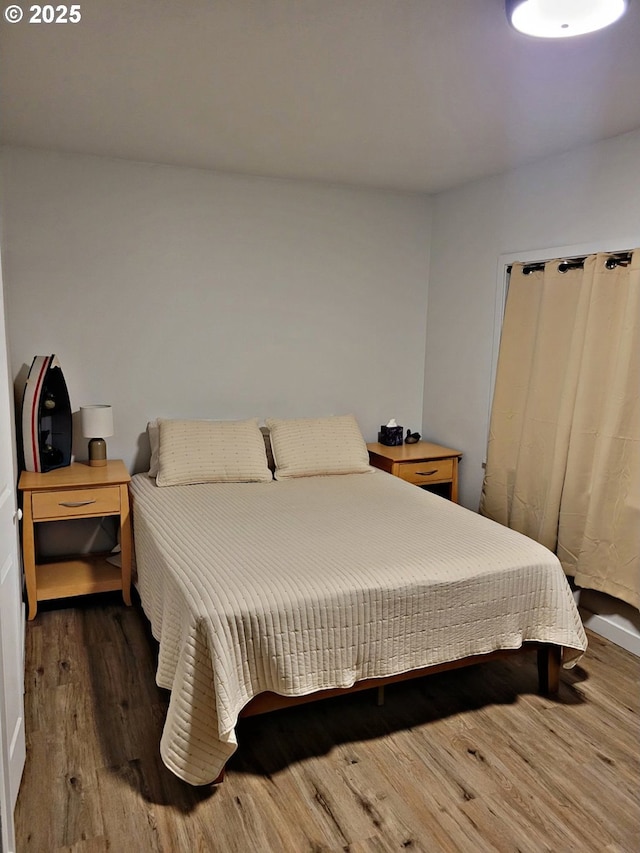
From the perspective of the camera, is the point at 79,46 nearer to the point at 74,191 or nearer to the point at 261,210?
the point at 74,191

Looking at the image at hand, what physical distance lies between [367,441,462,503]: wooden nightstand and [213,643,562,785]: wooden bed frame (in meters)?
1.64

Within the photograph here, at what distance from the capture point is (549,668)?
2.69 metres

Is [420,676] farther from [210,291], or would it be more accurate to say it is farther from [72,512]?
[210,291]

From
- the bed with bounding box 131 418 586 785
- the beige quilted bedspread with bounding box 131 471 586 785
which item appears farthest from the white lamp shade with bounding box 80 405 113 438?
the beige quilted bedspread with bounding box 131 471 586 785

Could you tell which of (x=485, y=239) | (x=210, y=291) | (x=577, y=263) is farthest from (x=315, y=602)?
(x=485, y=239)

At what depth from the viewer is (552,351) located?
352cm

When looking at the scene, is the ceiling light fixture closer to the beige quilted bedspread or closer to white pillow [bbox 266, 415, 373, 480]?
the beige quilted bedspread

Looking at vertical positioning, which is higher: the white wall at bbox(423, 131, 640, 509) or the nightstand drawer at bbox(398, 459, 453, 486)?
the white wall at bbox(423, 131, 640, 509)

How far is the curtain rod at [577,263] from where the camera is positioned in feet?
10.2

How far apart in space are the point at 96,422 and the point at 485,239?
103 inches

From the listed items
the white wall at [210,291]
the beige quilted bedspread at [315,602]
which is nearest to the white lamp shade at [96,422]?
the white wall at [210,291]

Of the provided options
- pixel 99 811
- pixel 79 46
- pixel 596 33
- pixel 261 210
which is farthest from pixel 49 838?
pixel 261 210

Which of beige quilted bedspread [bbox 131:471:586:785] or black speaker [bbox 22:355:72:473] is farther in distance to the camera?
black speaker [bbox 22:355:72:473]

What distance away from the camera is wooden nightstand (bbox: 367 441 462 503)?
4.15 m
